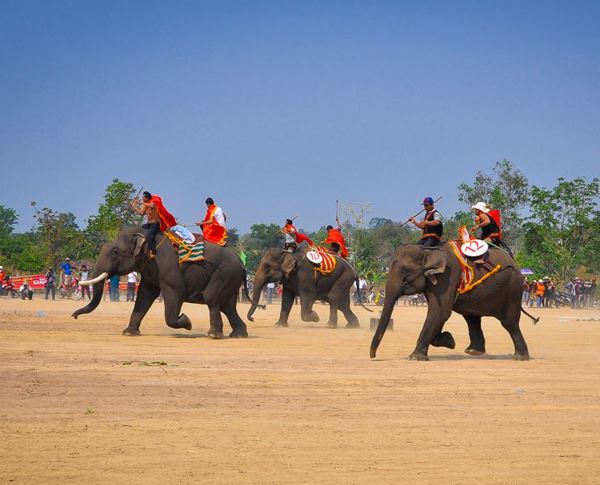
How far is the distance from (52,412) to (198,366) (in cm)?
461

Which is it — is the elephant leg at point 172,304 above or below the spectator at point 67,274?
below

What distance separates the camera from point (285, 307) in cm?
2783

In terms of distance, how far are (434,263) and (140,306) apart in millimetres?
7044

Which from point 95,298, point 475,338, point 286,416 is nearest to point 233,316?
point 95,298

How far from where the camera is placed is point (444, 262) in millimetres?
16594

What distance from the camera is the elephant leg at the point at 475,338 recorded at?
18172 millimetres

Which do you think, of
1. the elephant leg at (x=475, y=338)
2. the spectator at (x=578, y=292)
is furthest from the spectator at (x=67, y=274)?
the elephant leg at (x=475, y=338)

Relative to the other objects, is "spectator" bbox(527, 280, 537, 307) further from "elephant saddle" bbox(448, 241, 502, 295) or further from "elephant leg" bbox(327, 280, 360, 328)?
"elephant saddle" bbox(448, 241, 502, 295)

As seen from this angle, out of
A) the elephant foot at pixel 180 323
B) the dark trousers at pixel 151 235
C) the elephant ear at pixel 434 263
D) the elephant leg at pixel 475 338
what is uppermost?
the dark trousers at pixel 151 235

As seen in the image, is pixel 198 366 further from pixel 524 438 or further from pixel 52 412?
pixel 524 438

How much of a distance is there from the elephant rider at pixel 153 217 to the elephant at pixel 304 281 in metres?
6.52

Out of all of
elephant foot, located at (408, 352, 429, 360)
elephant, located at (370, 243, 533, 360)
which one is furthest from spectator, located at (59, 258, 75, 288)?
elephant foot, located at (408, 352, 429, 360)

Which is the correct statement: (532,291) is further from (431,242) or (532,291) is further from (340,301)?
(431,242)

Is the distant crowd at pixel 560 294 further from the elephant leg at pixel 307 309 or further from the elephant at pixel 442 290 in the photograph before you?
the elephant at pixel 442 290
